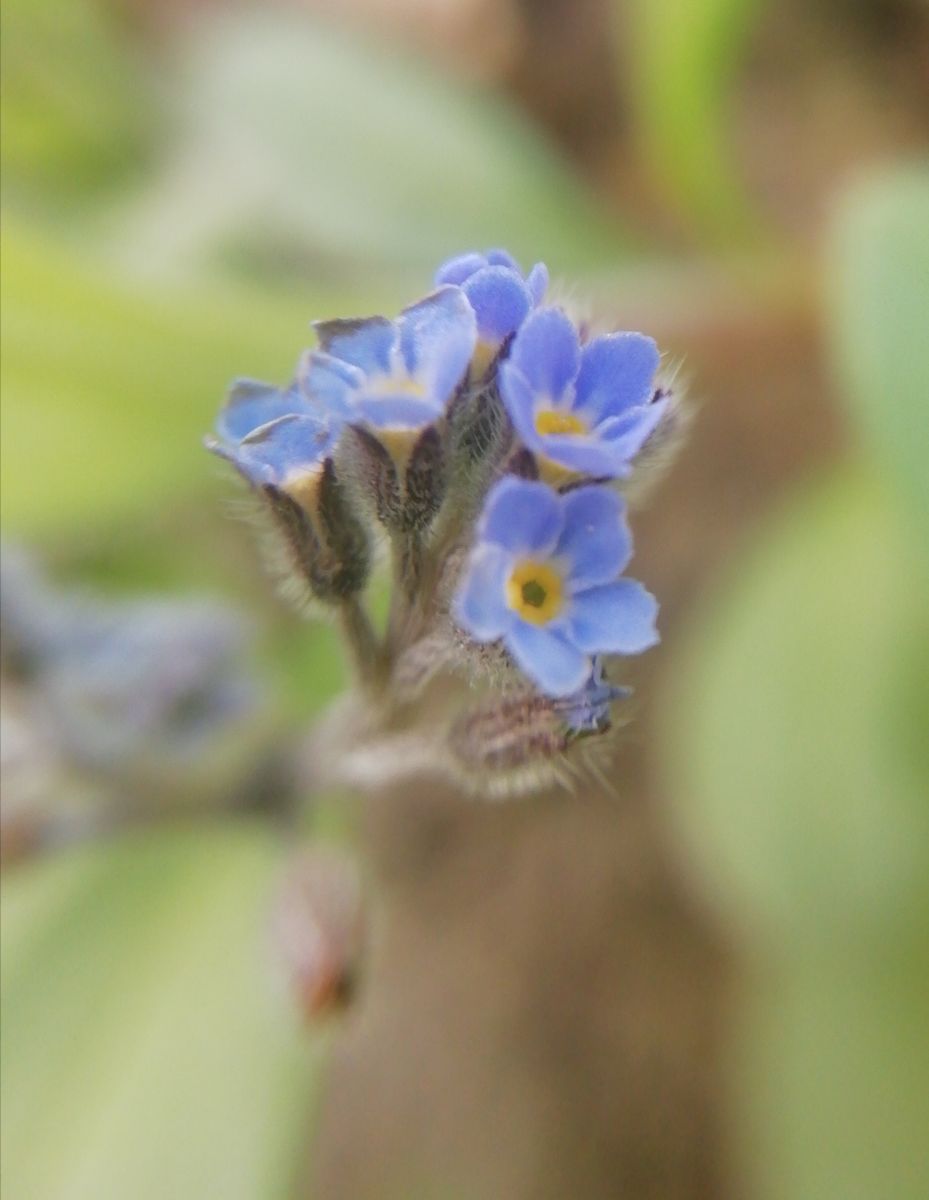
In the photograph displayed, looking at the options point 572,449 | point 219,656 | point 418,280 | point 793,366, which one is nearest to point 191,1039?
point 219,656

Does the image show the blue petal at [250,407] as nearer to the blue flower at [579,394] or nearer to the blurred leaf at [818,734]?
the blue flower at [579,394]

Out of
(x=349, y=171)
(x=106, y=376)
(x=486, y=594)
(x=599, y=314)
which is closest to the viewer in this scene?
(x=486, y=594)

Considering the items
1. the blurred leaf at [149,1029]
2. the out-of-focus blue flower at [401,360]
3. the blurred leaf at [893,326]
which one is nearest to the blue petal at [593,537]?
the out-of-focus blue flower at [401,360]

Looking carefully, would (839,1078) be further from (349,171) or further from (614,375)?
(349,171)

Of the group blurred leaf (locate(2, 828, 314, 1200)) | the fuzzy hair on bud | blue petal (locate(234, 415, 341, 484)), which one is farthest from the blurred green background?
blue petal (locate(234, 415, 341, 484))

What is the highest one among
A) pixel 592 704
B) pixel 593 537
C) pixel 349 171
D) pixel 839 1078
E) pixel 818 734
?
pixel 349 171

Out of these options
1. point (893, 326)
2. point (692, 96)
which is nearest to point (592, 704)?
point (893, 326)
